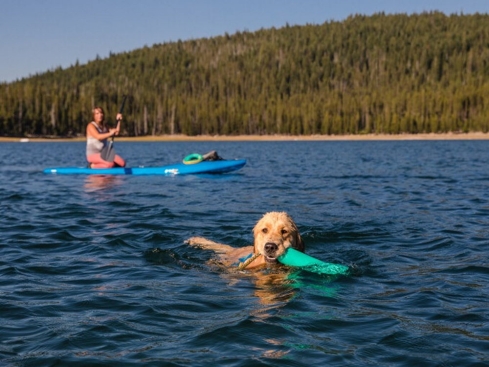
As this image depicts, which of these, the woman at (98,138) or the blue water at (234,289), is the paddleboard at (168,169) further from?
the blue water at (234,289)

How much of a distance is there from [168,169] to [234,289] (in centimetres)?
1720

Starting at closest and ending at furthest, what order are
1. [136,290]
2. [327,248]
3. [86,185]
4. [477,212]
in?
[136,290], [327,248], [477,212], [86,185]

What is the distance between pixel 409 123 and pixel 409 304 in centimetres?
12395

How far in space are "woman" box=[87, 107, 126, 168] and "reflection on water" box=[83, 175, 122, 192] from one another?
67 cm

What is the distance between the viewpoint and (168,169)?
80.3 ft

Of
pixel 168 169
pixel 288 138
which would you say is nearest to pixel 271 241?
pixel 168 169

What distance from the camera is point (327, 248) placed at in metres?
11.0

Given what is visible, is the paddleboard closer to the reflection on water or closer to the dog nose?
the reflection on water

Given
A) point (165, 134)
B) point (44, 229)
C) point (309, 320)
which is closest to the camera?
point (309, 320)

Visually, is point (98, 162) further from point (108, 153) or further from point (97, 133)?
point (97, 133)

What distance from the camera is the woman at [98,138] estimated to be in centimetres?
2125

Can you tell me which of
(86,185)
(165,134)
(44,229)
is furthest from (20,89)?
(44,229)

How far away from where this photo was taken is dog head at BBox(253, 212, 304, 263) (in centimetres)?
827

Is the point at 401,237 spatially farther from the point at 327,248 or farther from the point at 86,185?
the point at 86,185
